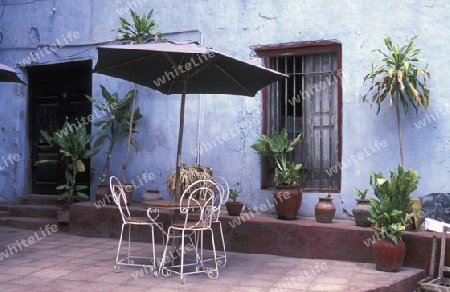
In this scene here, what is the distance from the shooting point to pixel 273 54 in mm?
7285

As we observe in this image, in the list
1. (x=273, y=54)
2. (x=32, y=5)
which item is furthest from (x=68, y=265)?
(x=32, y=5)

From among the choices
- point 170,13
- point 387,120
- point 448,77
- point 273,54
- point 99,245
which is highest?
point 170,13

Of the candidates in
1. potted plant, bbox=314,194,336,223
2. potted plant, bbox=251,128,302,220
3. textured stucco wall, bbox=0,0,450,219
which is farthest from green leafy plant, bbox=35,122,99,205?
potted plant, bbox=314,194,336,223

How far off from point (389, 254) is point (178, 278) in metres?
2.14

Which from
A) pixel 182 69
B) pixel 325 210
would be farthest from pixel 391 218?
pixel 182 69

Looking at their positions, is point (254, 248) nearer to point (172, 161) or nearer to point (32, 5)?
point (172, 161)

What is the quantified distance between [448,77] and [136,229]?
443 centimetres

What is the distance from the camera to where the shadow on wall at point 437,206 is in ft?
20.1

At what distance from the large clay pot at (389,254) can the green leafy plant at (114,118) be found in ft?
13.0

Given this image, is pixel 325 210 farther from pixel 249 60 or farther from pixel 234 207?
pixel 249 60

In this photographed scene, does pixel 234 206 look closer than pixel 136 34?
Yes

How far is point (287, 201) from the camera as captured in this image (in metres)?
6.48

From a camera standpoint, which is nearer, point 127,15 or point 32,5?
point 127,15

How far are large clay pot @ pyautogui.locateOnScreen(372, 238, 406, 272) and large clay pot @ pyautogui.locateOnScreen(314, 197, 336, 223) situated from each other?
3.00 feet
